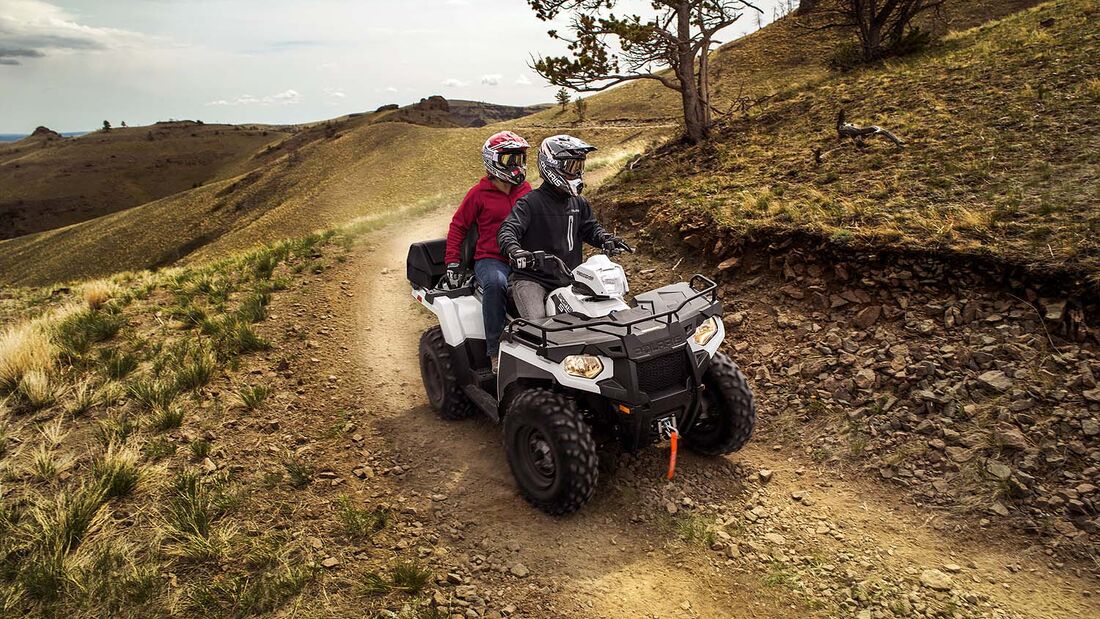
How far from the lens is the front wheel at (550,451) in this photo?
449 centimetres

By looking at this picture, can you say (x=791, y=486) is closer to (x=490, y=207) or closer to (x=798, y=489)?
(x=798, y=489)

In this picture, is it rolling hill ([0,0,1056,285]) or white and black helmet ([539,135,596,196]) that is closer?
white and black helmet ([539,135,596,196])

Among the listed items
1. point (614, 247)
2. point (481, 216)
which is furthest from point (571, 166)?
point (481, 216)

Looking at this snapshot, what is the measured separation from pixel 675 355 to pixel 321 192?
41.7m

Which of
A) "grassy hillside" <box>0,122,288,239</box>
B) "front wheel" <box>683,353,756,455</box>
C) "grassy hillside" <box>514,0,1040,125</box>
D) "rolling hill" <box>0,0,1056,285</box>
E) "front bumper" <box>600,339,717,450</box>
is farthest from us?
"grassy hillside" <box>0,122,288,239</box>

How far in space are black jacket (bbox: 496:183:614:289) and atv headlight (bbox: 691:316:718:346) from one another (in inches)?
55.8

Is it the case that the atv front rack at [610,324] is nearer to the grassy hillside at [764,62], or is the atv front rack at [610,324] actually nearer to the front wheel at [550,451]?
the front wheel at [550,451]

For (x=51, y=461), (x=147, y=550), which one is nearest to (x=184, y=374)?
(x=51, y=461)

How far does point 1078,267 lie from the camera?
566 centimetres

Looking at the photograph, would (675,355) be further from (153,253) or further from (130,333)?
(153,253)

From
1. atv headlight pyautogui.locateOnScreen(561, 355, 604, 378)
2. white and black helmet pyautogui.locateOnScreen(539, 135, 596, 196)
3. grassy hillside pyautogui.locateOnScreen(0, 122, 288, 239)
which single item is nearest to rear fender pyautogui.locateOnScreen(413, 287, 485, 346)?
white and black helmet pyautogui.locateOnScreen(539, 135, 596, 196)

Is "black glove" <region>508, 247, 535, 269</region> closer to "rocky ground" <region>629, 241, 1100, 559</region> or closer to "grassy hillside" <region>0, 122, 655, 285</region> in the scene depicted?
"rocky ground" <region>629, 241, 1100, 559</region>

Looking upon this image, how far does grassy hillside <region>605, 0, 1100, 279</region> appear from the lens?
6.73m

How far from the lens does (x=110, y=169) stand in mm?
100000
